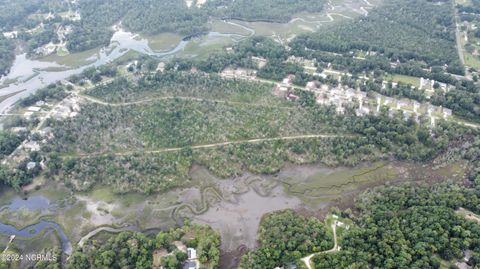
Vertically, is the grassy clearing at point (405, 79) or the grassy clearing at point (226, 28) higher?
the grassy clearing at point (226, 28)

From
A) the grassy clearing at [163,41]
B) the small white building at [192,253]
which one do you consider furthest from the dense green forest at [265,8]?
the small white building at [192,253]

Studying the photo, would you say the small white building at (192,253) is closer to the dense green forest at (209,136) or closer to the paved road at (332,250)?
the dense green forest at (209,136)

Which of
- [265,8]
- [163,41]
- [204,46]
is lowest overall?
[204,46]

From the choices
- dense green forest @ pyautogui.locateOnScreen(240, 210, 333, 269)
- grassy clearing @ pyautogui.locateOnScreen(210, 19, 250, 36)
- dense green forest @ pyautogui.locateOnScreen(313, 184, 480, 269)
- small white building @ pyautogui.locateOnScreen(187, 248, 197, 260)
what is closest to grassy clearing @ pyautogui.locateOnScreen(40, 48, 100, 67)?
grassy clearing @ pyautogui.locateOnScreen(210, 19, 250, 36)

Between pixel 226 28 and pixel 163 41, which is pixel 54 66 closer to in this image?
pixel 163 41

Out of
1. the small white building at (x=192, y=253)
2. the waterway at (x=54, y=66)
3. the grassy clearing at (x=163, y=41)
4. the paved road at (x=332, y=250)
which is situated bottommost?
the small white building at (x=192, y=253)

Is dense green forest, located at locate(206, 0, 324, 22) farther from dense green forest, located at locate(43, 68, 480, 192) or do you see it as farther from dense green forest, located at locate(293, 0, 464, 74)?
dense green forest, located at locate(43, 68, 480, 192)

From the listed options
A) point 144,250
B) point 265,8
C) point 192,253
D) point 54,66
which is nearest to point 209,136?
point 192,253
